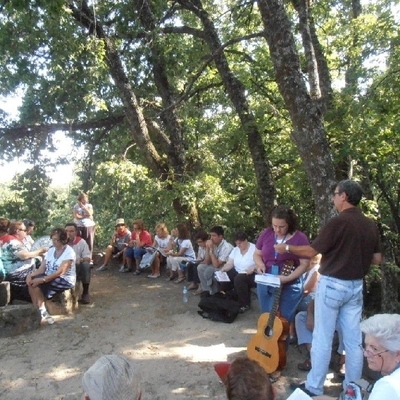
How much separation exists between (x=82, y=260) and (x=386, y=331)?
531cm

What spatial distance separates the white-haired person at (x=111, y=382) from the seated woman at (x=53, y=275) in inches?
159

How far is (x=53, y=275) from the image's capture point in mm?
5523

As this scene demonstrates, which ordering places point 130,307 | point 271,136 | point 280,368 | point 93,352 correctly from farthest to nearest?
point 271,136 → point 130,307 → point 93,352 → point 280,368

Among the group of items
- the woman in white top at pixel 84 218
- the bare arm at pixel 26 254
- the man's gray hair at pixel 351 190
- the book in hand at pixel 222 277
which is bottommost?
the book in hand at pixel 222 277

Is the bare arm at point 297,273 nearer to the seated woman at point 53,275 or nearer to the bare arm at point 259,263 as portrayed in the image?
the bare arm at point 259,263

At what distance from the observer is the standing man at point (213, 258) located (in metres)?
6.23

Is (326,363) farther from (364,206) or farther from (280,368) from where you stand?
(364,206)

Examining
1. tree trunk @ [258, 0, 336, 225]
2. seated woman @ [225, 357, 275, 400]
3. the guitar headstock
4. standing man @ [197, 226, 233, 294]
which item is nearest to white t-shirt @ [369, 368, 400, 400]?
seated woman @ [225, 357, 275, 400]

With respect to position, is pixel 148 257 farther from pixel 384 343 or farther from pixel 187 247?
pixel 384 343

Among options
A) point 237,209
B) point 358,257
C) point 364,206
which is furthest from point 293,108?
point 237,209

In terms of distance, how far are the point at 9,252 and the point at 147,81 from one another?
213 inches

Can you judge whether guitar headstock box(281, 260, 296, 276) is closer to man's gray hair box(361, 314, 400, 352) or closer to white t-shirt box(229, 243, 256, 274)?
white t-shirt box(229, 243, 256, 274)

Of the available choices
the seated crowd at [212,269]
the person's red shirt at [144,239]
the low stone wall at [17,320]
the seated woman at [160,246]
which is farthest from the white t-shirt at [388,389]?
the person's red shirt at [144,239]

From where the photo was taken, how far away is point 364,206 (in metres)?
6.45
